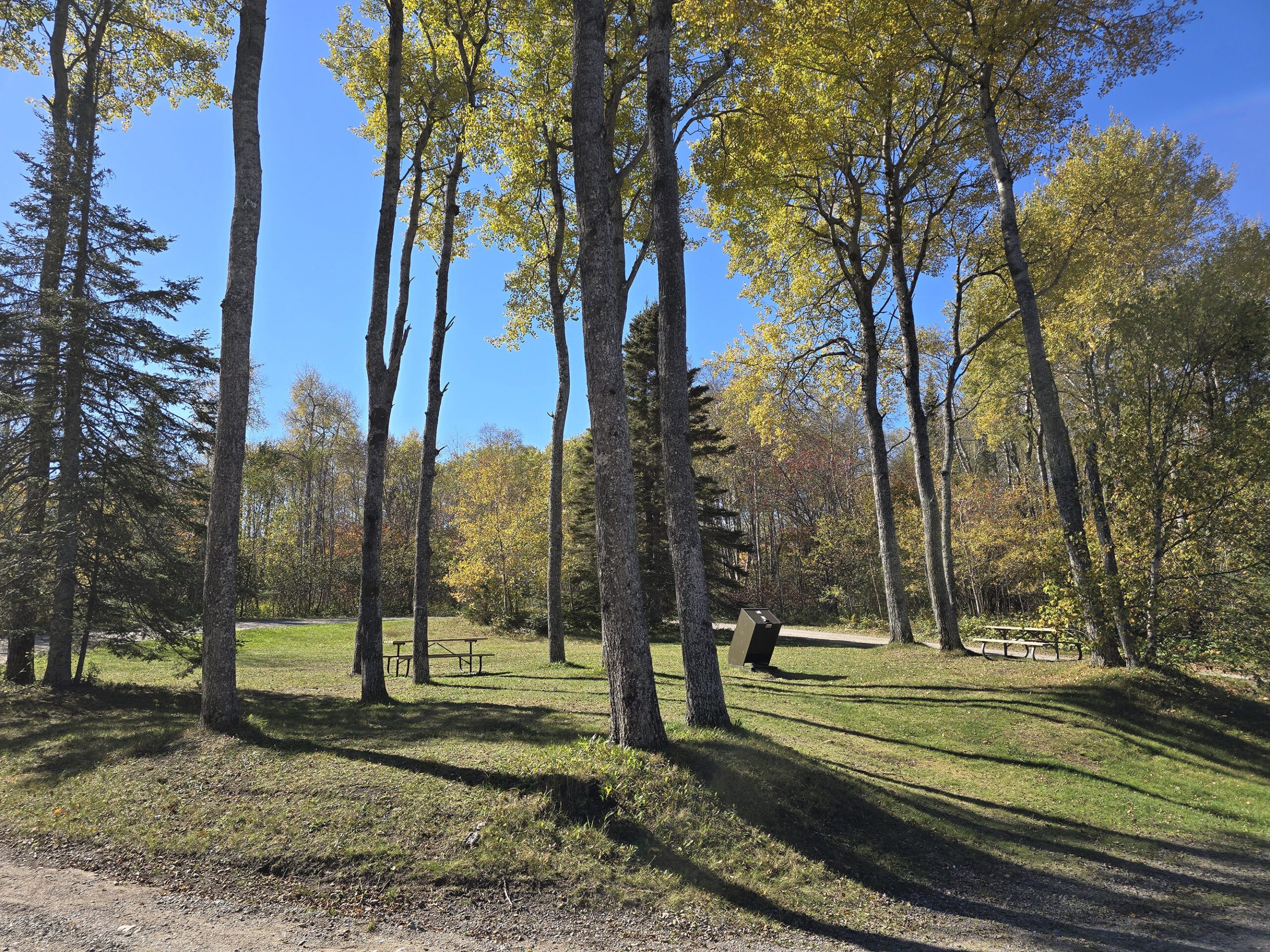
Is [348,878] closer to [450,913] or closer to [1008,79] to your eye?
[450,913]

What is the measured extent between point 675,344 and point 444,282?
6.40 m

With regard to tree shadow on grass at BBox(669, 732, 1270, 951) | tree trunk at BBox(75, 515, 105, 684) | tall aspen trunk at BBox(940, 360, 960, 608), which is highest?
tall aspen trunk at BBox(940, 360, 960, 608)

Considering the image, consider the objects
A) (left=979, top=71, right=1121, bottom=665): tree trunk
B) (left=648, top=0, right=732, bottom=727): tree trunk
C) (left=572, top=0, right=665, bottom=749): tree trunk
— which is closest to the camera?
(left=572, top=0, right=665, bottom=749): tree trunk

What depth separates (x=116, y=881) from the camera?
169 inches

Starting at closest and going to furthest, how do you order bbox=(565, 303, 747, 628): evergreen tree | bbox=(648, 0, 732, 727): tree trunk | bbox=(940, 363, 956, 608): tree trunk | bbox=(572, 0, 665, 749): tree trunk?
bbox=(572, 0, 665, 749): tree trunk < bbox=(648, 0, 732, 727): tree trunk < bbox=(940, 363, 956, 608): tree trunk < bbox=(565, 303, 747, 628): evergreen tree

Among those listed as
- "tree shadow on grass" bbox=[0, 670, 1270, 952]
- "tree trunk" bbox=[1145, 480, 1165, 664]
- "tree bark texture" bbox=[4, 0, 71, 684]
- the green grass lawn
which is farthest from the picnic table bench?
"tree trunk" bbox=[1145, 480, 1165, 664]

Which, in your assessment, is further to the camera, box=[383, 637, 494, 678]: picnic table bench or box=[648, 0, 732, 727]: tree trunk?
box=[383, 637, 494, 678]: picnic table bench

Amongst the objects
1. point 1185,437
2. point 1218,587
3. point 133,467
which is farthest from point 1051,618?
point 133,467

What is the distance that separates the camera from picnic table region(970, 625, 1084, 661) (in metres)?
11.0

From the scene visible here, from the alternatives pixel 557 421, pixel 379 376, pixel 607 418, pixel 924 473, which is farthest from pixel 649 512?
pixel 607 418

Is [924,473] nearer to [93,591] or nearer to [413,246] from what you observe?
[413,246]

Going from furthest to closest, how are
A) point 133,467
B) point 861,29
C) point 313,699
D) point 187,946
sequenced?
point 861,29, point 133,467, point 313,699, point 187,946

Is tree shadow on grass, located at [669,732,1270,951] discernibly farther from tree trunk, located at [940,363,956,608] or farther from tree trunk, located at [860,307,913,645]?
tree trunk, located at [940,363,956,608]

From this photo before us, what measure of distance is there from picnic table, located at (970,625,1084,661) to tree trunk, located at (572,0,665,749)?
334 inches
